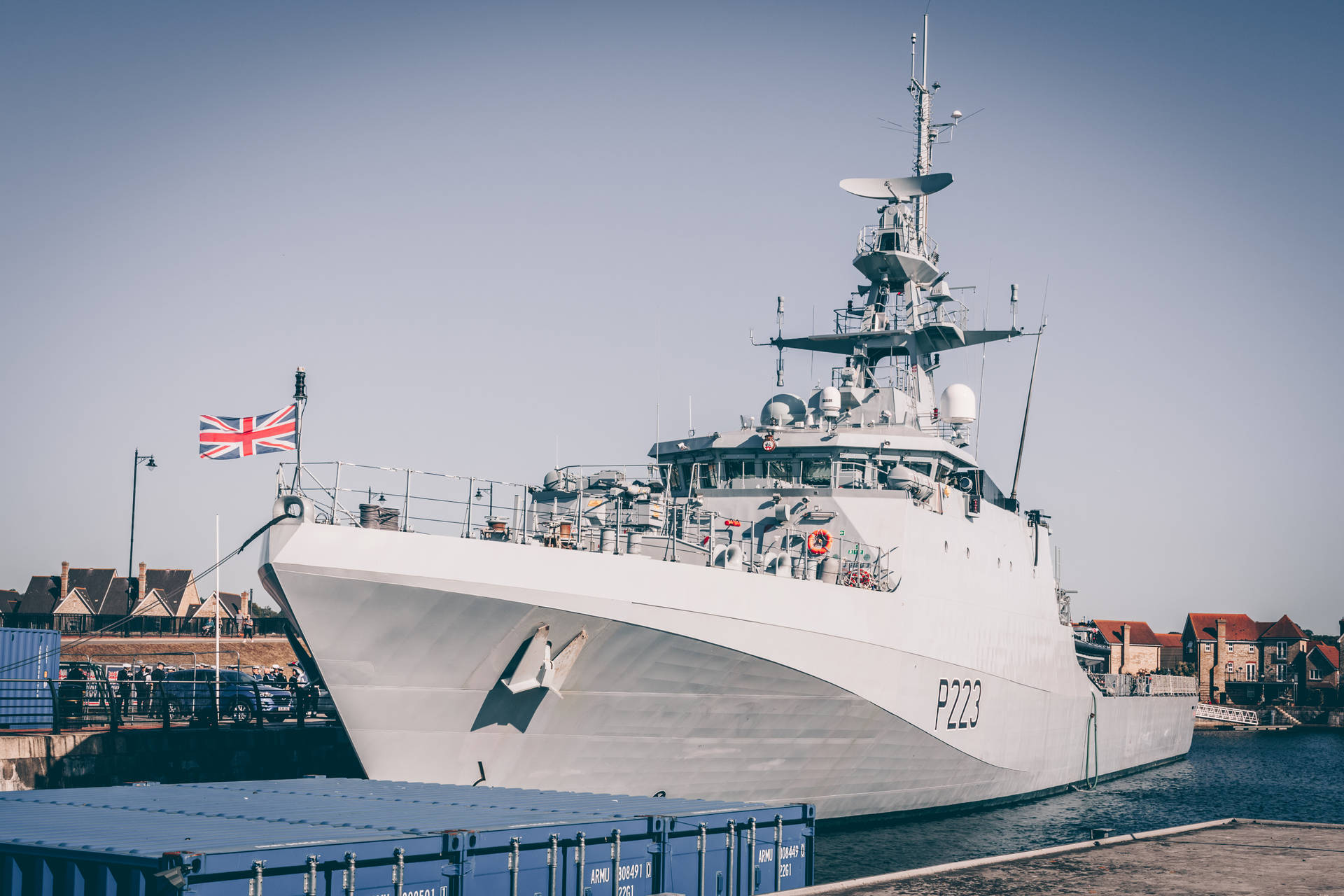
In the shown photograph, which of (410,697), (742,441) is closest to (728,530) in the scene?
(742,441)

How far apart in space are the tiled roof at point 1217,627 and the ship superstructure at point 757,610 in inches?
2402

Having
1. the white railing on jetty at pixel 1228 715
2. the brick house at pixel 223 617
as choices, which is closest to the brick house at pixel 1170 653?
the white railing on jetty at pixel 1228 715

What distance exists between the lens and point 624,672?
49.1 feet

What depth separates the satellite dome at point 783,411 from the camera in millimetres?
22906

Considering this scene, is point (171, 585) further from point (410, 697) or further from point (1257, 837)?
point (1257, 837)

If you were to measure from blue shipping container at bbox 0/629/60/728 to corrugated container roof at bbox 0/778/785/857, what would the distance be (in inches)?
352

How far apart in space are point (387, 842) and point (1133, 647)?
85576 mm

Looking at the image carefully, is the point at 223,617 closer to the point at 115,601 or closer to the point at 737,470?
the point at 115,601

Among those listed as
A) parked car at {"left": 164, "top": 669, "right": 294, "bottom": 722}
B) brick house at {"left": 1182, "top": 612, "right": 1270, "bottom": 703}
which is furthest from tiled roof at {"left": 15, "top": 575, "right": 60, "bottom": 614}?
brick house at {"left": 1182, "top": 612, "right": 1270, "bottom": 703}

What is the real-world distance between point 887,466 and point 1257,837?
27.8ft

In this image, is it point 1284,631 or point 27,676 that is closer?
point 27,676

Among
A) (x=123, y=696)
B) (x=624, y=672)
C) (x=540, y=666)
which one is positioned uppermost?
(x=540, y=666)

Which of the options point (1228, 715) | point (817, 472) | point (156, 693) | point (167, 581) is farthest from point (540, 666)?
point (1228, 715)

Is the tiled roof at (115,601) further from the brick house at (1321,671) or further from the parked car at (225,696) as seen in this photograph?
the brick house at (1321,671)
